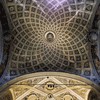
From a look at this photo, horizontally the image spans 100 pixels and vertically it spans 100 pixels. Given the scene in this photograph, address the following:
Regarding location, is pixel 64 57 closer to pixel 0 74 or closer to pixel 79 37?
pixel 79 37

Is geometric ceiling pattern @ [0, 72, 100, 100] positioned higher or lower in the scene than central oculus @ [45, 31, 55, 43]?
lower

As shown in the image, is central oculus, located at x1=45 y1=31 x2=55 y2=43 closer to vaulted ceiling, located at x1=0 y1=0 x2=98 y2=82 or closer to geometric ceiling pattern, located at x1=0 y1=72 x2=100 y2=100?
vaulted ceiling, located at x1=0 y1=0 x2=98 y2=82

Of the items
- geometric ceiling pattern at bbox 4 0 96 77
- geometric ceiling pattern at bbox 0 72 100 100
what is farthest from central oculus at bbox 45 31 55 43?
geometric ceiling pattern at bbox 0 72 100 100

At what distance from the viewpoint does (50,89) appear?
64.2 ft

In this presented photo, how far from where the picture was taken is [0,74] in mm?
17844

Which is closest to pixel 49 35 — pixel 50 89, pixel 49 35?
pixel 49 35

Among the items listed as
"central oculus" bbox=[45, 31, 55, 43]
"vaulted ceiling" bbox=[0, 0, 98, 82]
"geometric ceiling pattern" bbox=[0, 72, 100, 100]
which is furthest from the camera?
"central oculus" bbox=[45, 31, 55, 43]

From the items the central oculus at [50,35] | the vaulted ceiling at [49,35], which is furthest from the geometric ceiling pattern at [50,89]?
the central oculus at [50,35]

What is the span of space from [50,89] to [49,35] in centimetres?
366

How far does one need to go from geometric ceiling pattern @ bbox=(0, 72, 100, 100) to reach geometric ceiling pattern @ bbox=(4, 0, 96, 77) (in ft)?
1.83

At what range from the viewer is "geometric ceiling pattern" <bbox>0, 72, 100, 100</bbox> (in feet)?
59.9

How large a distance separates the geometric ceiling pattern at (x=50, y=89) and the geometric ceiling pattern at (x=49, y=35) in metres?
0.56

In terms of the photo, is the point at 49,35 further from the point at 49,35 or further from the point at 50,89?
the point at 50,89

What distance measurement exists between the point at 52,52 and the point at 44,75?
1612 millimetres
